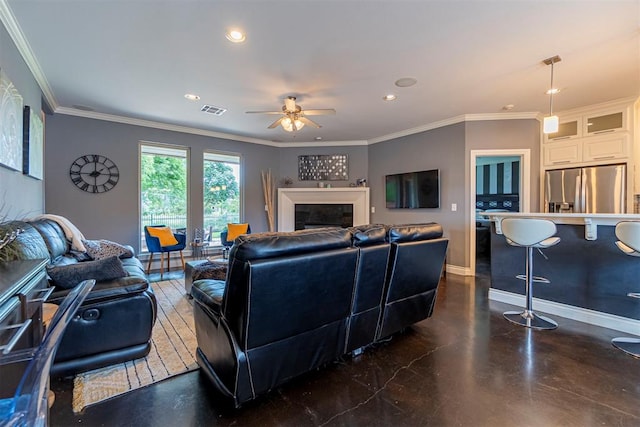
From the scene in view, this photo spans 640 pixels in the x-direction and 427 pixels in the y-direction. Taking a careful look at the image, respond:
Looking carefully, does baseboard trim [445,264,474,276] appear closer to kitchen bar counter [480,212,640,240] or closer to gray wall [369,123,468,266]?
gray wall [369,123,468,266]

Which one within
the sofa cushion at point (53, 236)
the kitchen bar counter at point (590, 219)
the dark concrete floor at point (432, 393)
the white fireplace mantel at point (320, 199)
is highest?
the white fireplace mantel at point (320, 199)

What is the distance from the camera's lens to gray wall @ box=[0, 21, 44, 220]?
236cm

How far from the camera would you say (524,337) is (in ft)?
8.08

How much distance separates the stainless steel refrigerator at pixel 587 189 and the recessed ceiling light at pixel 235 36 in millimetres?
4897

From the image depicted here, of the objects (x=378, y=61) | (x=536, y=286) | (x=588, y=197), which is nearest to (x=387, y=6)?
(x=378, y=61)

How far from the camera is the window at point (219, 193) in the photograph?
19.1ft

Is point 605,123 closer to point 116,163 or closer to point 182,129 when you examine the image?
point 182,129

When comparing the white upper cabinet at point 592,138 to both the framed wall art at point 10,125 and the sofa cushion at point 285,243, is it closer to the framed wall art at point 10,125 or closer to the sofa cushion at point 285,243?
the sofa cushion at point 285,243

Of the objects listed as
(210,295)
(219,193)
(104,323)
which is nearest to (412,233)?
(210,295)

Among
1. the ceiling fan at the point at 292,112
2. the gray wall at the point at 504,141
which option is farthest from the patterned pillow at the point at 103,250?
the gray wall at the point at 504,141

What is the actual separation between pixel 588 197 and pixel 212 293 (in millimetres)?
5321

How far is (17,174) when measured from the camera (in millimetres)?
2738

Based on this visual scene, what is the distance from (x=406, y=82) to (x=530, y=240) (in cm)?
219

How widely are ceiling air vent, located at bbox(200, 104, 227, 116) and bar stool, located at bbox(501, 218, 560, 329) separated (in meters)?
4.09
